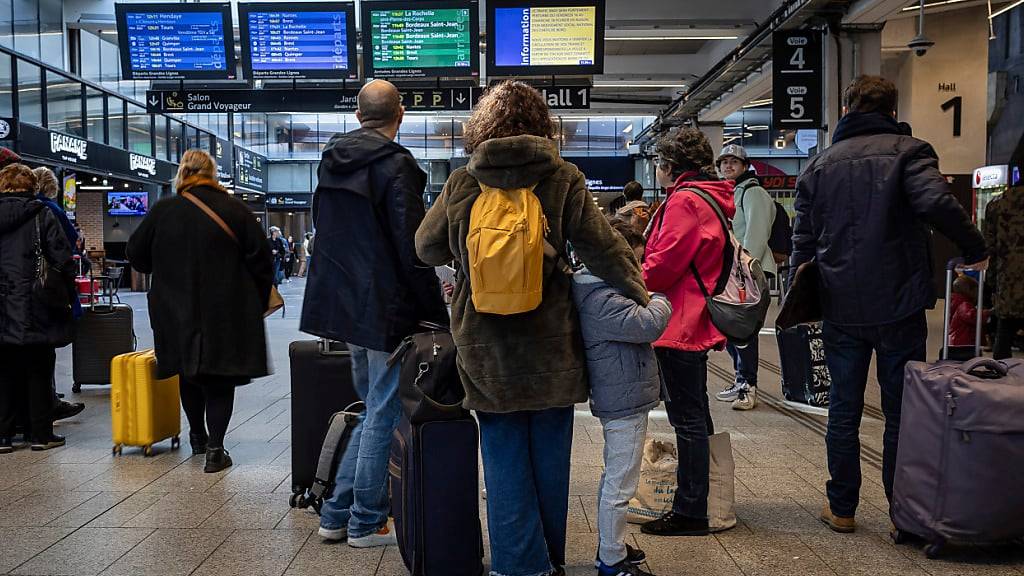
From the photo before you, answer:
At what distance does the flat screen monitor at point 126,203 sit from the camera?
26062 millimetres

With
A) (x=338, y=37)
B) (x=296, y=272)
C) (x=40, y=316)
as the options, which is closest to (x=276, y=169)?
(x=296, y=272)

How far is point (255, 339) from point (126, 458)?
1.11 metres

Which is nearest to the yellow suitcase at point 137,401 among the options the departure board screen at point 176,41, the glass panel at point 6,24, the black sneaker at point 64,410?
the black sneaker at point 64,410

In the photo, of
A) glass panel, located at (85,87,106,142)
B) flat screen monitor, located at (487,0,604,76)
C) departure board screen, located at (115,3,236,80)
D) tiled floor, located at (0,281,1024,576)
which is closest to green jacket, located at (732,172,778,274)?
tiled floor, located at (0,281,1024,576)

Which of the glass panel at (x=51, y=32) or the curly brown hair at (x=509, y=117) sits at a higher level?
the glass panel at (x=51, y=32)

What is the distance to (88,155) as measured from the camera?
19500mm

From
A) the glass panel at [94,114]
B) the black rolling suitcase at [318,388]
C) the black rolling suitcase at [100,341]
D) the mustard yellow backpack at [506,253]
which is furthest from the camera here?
the glass panel at [94,114]

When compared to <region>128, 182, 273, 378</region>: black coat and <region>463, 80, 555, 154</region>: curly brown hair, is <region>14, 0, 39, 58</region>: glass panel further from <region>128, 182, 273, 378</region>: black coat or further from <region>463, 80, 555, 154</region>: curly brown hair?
<region>463, 80, 555, 154</region>: curly brown hair

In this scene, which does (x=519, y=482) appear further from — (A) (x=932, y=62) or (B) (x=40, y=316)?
(A) (x=932, y=62)

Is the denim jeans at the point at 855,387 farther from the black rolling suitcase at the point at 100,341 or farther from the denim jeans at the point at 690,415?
the black rolling suitcase at the point at 100,341

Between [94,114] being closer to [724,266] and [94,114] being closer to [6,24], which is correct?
[6,24]

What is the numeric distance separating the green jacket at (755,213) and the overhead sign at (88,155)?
1370 cm

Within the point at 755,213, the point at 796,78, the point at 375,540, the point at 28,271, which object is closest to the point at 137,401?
the point at 28,271

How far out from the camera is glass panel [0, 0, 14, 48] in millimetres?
15820
